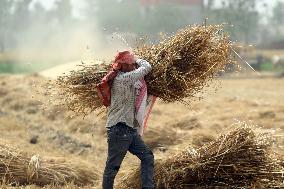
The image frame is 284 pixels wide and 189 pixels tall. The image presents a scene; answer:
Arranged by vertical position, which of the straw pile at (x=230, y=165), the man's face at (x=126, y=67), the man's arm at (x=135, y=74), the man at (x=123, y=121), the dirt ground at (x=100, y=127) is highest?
the man's face at (x=126, y=67)

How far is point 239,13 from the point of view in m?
55.8

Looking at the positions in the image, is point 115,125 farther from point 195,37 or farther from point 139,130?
point 195,37

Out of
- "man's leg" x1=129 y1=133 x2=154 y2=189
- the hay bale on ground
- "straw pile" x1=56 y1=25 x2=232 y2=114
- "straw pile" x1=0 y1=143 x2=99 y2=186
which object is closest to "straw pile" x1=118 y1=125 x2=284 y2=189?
"man's leg" x1=129 y1=133 x2=154 y2=189

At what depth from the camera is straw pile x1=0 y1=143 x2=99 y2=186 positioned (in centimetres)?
707

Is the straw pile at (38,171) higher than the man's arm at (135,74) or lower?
lower

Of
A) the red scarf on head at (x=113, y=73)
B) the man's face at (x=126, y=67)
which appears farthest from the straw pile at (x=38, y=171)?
the man's face at (x=126, y=67)

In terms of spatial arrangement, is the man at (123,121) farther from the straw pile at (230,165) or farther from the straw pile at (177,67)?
the straw pile at (230,165)

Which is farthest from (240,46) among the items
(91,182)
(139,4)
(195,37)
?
(139,4)

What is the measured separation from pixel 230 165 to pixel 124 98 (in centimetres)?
135

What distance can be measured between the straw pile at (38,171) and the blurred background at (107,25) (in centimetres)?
2913

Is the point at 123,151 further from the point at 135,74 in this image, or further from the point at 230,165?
the point at 230,165

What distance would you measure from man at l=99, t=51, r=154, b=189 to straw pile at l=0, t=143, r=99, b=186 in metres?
1.51

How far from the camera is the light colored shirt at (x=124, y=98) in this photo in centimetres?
582

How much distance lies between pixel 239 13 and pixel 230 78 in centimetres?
2082
